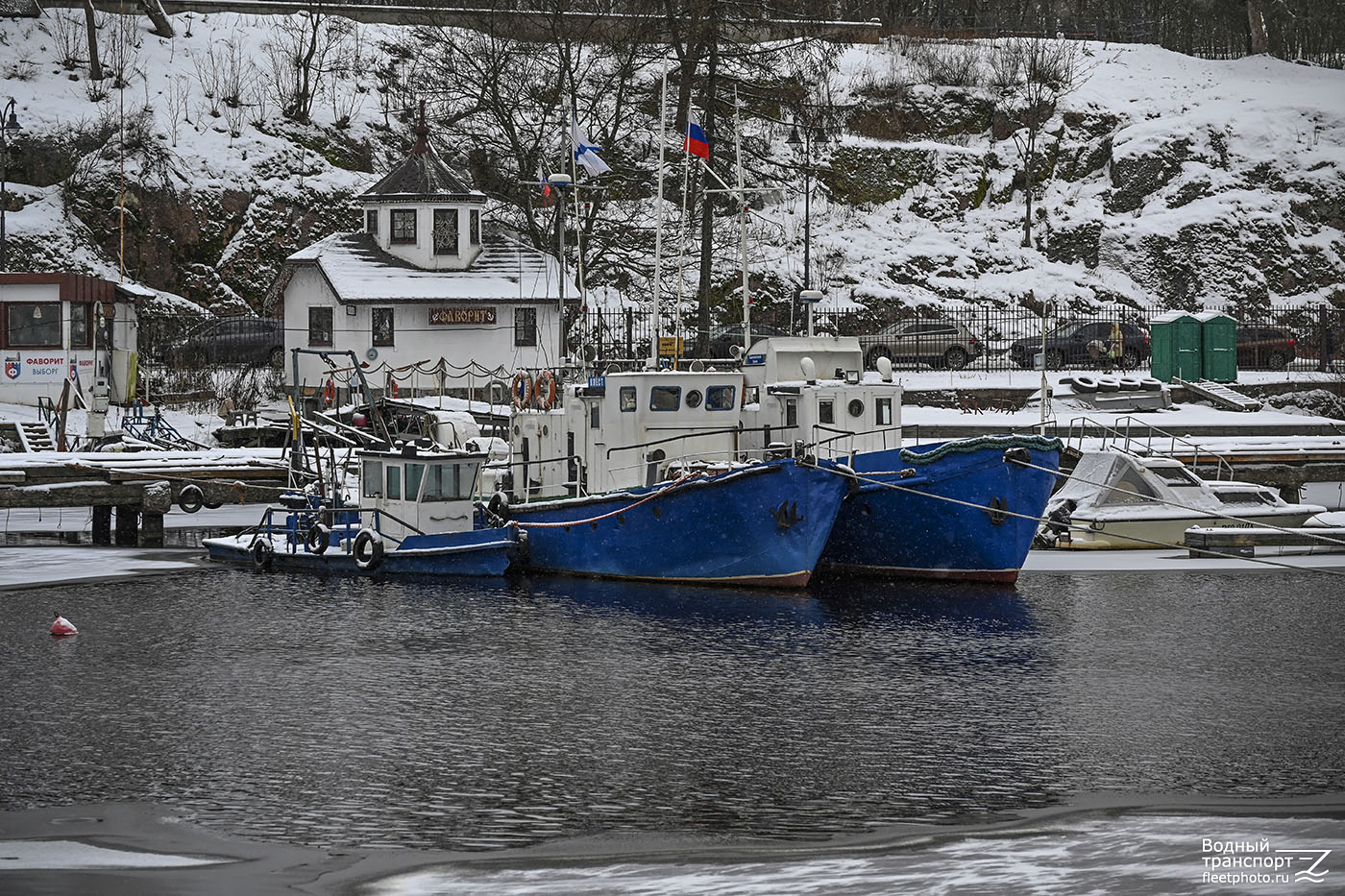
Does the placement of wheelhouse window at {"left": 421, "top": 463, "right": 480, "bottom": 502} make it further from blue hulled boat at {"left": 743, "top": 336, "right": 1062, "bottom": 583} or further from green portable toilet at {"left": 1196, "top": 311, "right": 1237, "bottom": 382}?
green portable toilet at {"left": 1196, "top": 311, "right": 1237, "bottom": 382}

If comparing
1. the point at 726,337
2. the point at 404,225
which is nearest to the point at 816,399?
the point at 726,337

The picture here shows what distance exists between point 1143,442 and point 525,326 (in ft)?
70.6

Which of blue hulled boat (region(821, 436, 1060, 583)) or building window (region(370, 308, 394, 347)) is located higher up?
building window (region(370, 308, 394, 347))

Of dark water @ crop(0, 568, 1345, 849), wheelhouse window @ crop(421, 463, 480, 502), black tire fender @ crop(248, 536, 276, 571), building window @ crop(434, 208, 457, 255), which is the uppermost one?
building window @ crop(434, 208, 457, 255)

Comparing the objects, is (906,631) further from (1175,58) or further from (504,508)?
(1175,58)

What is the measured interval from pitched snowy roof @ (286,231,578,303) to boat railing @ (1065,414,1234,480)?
Answer: 1893 centimetres

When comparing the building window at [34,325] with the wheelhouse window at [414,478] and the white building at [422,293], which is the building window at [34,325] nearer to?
the white building at [422,293]

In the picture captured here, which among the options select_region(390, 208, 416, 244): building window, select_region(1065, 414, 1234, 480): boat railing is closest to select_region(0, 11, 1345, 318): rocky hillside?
select_region(390, 208, 416, 244): building window

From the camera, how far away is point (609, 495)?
26094 millimetres

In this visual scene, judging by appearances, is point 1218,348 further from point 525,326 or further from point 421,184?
point 421,184

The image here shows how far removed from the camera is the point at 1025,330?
6206 cm

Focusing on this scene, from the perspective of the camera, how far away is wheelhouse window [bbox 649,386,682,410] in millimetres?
27297

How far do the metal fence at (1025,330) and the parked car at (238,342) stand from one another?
35.6 feet

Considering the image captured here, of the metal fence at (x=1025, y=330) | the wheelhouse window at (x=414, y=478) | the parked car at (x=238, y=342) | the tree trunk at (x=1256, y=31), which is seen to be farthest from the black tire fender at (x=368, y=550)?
the tree trunk at (x=1256, y=31)
